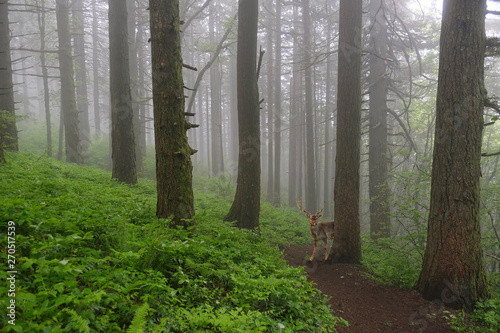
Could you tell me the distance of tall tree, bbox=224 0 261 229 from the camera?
8250 mm

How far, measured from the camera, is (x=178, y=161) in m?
5.35

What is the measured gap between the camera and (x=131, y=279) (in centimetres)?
311

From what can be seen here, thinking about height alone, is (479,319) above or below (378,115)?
below

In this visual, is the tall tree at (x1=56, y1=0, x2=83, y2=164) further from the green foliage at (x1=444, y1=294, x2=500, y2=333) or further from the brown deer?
the green foliage at (x1=444, y1=294, x2=500, y2=333)

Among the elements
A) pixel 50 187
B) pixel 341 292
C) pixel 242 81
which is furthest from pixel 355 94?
pixel 50 187

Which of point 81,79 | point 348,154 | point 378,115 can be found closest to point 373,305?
point 348,154

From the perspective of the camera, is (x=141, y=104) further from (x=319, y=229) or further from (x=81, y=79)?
(x=319, y=229)

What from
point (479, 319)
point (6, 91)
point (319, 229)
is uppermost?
point (6, 91)

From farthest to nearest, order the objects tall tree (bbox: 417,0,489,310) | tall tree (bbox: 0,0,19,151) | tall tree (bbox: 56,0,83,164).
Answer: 1. tall tree (bbox: 56,0,83,164)
2. tall tree (bbox: 0,0,19,151)
3. tall tree (bbox: 417,0,489,310)

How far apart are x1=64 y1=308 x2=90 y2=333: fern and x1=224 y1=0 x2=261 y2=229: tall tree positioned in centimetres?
606

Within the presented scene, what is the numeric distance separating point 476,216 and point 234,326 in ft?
16.3

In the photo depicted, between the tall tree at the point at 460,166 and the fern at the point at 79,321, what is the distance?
5733mm

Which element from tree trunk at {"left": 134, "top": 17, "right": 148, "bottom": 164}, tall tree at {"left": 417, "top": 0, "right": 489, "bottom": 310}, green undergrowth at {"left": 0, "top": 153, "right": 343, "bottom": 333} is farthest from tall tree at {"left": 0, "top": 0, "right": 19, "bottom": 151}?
tall tree at {"left": 417, "top": 0, "right": 489, "bottom": 310}

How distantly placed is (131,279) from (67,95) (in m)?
16.3
